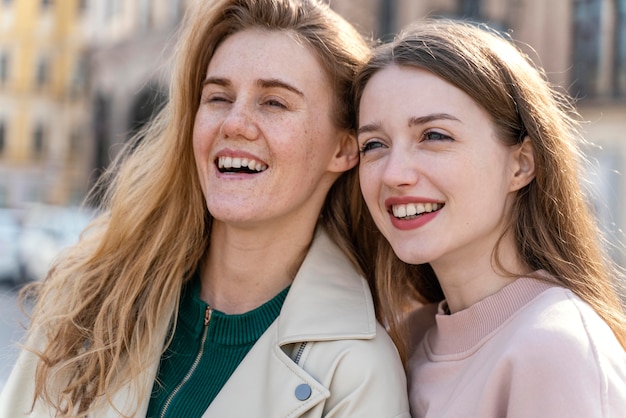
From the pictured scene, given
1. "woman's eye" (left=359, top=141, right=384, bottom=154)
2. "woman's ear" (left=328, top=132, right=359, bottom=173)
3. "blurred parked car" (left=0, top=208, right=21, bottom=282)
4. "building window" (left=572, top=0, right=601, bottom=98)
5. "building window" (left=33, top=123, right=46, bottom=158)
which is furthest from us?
"building window" (left=33, top=123, right=46, bottom=158)

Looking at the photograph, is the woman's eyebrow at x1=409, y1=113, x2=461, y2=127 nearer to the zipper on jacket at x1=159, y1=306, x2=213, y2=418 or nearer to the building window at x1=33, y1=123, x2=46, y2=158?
the zipper on jacket at x1=159, y1=306, x2=213, y2=418

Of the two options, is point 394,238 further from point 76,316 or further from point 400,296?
point 76,316

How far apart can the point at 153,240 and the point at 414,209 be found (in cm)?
117

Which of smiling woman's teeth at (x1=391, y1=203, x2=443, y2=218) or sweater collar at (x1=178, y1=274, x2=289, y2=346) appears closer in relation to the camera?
smiling woman's teeth at (x1=391, y1=203, x2=443, y2=218)

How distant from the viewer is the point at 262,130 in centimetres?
297

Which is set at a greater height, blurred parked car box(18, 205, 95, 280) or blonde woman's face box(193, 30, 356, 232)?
blonde woman's face box(193, 30, 356, 232)

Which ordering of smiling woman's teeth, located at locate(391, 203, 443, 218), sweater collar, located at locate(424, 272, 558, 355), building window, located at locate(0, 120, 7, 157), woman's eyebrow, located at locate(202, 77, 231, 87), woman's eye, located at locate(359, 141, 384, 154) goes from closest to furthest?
sweater collar, located at locate(424, 272, 558, 355) → smiling woman's teeth, located at locate(391, 203, 443, 218) → woman's eye, located at locate(359, 141, 384, 154) → woman's eyebrow, located at locate(202, 77, 231, 87) → building window, located at locate(0, 120, 7, 157)

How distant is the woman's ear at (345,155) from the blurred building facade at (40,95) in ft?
131

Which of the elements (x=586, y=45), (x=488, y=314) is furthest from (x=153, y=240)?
(x=586, y=45)

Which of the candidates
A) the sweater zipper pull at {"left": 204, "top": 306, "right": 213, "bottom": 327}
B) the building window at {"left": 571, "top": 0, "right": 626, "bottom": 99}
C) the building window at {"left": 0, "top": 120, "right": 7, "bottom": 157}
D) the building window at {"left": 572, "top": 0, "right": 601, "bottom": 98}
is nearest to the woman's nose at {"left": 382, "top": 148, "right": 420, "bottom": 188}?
the sweater zipper pull at {"left": 204, "top": 306, "right": 213, "bottom": 327}

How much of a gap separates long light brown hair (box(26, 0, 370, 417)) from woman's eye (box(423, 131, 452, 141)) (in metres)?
0.56

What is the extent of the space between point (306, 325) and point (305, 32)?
1070mm

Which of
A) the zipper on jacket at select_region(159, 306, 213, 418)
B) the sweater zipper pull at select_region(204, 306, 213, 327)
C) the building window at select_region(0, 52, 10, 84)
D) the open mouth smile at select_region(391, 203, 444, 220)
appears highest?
the open mouth smile at select_region(391, 203, 444, 220)

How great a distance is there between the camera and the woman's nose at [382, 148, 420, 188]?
265 cm
